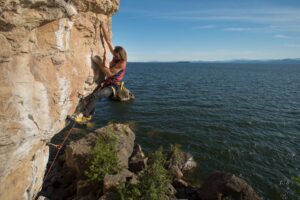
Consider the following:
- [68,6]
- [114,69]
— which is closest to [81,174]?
[114,69]

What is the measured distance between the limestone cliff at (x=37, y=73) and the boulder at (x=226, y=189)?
791cm

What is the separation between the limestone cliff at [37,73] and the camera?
235 inches

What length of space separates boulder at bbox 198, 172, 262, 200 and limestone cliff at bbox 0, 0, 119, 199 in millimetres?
7908

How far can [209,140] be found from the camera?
79.2 ft

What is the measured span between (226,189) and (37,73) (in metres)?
9.89

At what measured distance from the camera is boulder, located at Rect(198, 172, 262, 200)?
1188 cm

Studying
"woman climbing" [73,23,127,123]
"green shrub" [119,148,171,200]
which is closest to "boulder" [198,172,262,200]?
"green shrub" [119,148,171,200]

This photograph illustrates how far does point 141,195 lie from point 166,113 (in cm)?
2431

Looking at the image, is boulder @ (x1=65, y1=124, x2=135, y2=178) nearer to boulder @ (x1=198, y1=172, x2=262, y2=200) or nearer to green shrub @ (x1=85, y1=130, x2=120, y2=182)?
green shrub @ (x1=85, y1=130, x2=120, y2=182)

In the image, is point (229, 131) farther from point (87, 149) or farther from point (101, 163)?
point (101, 163)

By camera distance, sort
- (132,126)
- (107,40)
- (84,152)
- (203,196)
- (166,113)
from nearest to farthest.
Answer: (107,40)
(203,196)
(84,152)
(132,126)
(166,113)

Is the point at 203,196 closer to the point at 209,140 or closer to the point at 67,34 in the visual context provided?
the point at 67,34

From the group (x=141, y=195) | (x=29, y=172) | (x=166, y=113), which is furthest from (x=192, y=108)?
(x=29, y=172)

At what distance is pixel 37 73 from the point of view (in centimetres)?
671
